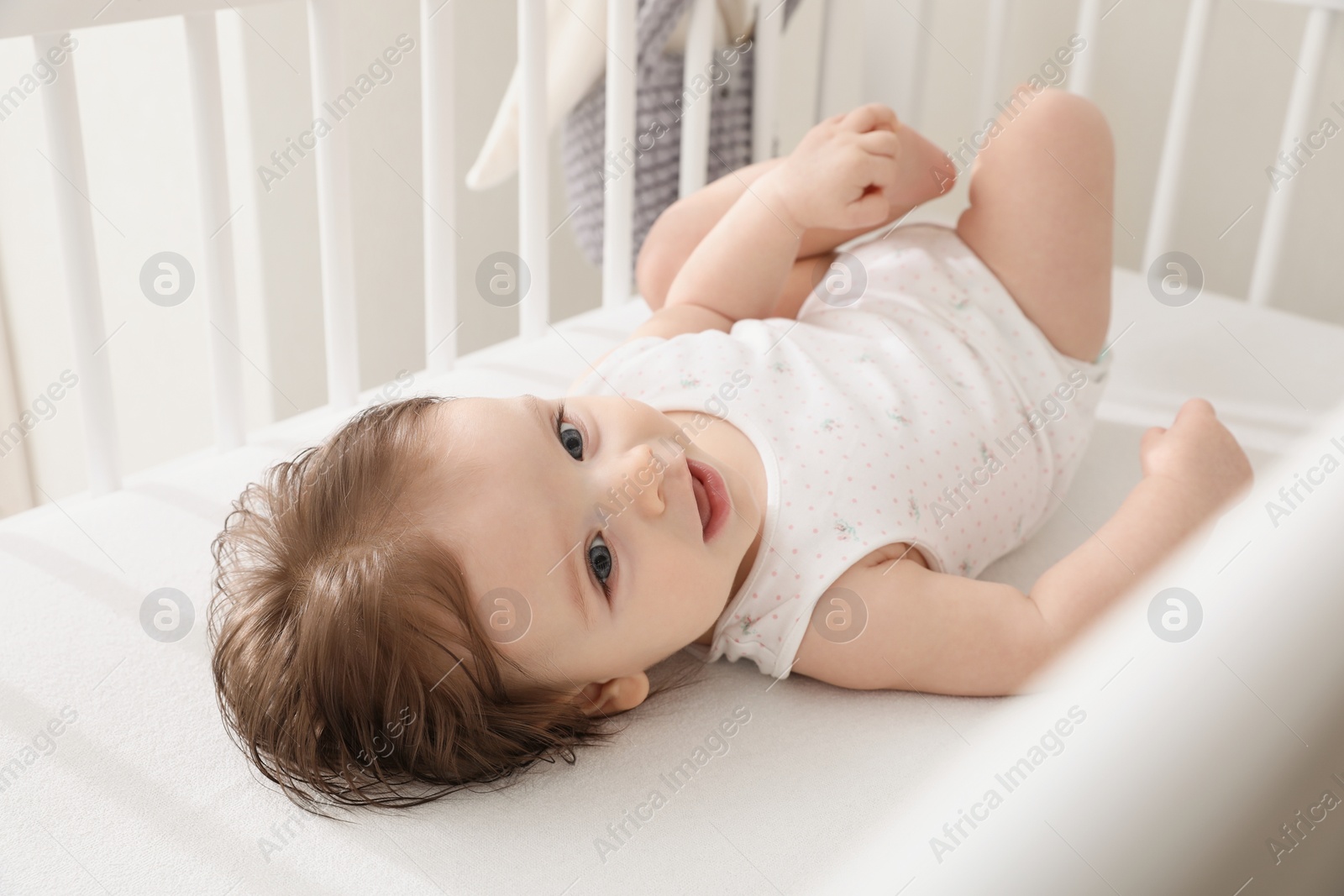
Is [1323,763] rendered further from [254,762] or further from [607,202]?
[607,202]

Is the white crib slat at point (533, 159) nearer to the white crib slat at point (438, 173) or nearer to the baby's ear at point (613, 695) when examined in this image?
the white crib slat at point (438, 173)

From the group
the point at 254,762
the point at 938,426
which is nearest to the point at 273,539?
the point at 254,762

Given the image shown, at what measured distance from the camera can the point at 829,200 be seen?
0.86 meters

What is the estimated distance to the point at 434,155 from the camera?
923 millimetres

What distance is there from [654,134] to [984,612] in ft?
2.23

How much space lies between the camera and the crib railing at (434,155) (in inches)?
29.4

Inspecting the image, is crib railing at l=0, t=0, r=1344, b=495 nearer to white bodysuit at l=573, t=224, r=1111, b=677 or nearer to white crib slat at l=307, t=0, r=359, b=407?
white crib slat at l=307, t=0, r=359, b=407

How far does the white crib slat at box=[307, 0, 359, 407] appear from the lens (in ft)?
2.76

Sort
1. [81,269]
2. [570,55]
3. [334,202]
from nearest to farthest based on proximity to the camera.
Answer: [81,269]
[334,202]
[570,55]

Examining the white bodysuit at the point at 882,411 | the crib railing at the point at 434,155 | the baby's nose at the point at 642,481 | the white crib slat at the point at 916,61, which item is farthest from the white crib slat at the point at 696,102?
the baby's nose at the point at 642,481

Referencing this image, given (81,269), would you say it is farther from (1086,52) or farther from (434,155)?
(1086,52)

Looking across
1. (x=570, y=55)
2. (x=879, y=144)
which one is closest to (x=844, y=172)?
(x=879, y=144)

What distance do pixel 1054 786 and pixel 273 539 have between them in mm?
481

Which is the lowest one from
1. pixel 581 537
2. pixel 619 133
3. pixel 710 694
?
pixel 710 694
